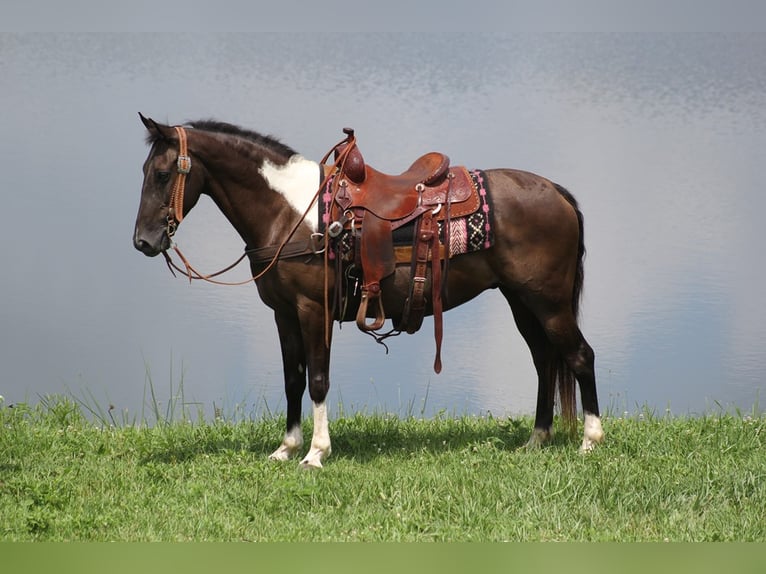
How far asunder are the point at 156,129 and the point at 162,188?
1.28ft

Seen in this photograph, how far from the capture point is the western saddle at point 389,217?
294 inches

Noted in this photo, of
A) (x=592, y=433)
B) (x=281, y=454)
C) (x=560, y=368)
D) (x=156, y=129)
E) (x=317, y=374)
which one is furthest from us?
(x=560, y=368)

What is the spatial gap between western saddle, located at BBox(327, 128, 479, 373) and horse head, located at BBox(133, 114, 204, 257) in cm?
101

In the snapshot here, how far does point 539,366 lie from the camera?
8.16 meters

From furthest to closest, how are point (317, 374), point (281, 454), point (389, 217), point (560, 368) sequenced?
point (560, 368), point (281, 454), point (317, 374), point (389, 217)

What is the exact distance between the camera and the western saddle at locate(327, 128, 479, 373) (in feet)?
24.5

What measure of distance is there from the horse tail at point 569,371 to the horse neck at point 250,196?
199 centimetres

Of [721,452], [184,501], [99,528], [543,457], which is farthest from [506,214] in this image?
[99,528]

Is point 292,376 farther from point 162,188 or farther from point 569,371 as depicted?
point 569,371

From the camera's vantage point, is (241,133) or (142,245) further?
(241,133)

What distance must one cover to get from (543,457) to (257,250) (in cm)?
243

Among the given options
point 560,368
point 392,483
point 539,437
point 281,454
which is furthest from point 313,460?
point 560,368

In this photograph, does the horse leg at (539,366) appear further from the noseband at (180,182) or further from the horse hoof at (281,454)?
the noseband at (180,182)

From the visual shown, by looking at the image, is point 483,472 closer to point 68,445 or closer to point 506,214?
point 506,214
